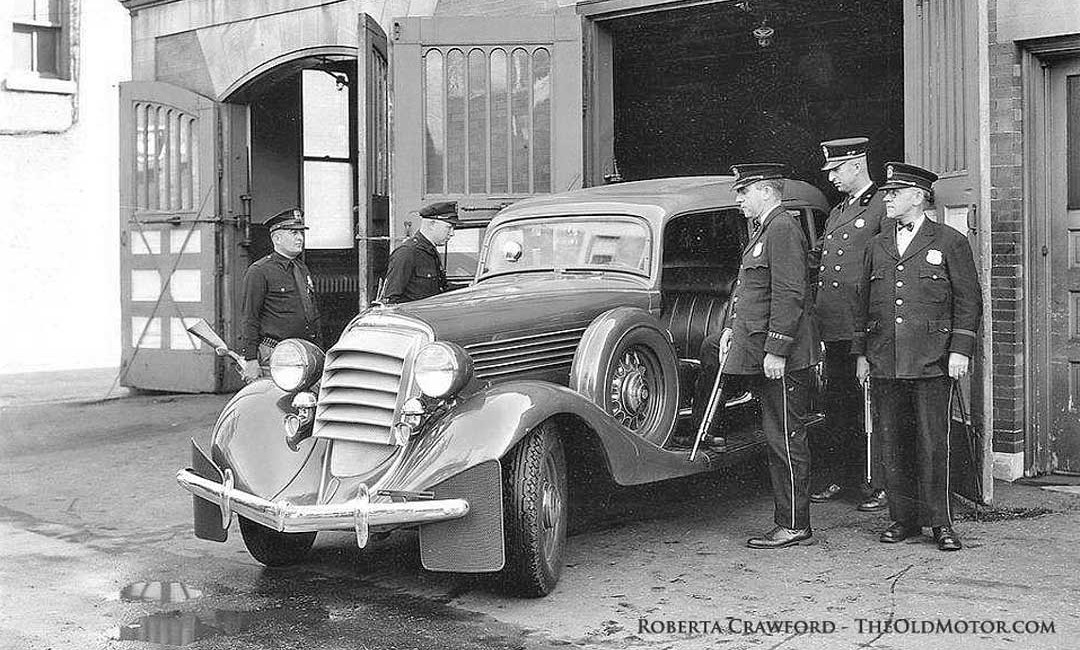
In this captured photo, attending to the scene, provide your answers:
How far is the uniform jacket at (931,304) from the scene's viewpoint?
5.55m

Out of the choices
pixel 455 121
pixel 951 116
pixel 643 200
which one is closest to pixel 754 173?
pixel 643 200

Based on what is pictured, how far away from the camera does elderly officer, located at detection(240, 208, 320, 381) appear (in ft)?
25.0

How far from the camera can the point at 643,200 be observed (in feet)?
20.9

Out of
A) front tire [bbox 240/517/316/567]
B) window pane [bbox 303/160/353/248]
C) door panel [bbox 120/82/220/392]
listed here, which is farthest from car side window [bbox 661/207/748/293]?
window pane [bbox 303/160/353/248]

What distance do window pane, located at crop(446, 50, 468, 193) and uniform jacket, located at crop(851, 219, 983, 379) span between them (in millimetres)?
3936

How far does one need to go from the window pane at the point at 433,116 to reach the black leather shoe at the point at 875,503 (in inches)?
151

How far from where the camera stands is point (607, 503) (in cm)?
680

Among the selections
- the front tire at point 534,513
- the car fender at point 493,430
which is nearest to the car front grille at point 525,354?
the car fender at point 493,430

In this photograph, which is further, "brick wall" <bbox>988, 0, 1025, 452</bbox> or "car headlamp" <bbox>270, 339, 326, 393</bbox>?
"brick wall" <bbox>988, 0, 1025, 452</bbox>

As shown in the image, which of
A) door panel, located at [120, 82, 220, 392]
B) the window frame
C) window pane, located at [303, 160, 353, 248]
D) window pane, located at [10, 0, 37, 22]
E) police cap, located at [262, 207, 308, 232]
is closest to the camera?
police cap, located at [262, 207, 308, 232]

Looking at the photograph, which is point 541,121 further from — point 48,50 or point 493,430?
point 48,50

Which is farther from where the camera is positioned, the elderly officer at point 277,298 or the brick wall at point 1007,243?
the elderly officer at point 277,298

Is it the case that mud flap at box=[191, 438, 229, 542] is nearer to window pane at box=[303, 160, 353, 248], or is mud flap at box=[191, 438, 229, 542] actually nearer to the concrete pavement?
the concrete pavement

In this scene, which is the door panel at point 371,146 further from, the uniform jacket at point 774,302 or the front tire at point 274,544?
the uniform jacket at point 774,302
